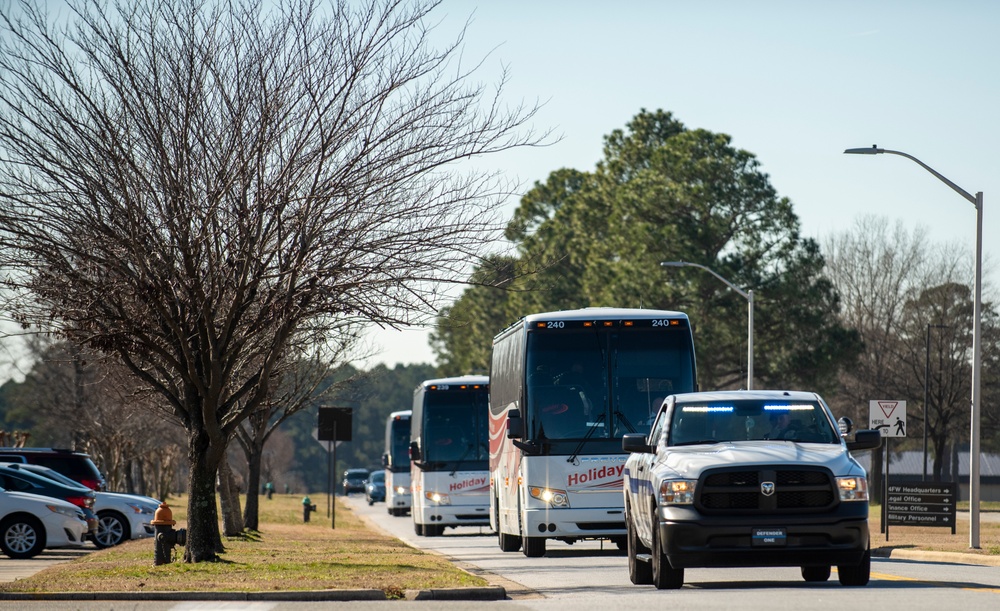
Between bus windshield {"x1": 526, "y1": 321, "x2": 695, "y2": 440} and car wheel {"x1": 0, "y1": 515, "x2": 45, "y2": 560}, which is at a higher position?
bus windshield {"x1": 526, "y1": 321, "x2": 695, "y2": 440}

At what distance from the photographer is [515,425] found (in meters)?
22.8

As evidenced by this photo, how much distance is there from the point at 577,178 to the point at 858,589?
7349 centimetres

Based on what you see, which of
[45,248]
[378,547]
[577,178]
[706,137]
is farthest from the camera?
[577,178]

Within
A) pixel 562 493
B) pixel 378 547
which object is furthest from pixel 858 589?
pixel 378 547

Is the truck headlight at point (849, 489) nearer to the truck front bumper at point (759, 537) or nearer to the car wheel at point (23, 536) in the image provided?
the truck front bumper at point (759, 537)

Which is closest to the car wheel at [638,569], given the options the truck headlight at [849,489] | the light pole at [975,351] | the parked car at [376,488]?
the truck headlight at [849,489]

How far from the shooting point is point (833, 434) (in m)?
15.9

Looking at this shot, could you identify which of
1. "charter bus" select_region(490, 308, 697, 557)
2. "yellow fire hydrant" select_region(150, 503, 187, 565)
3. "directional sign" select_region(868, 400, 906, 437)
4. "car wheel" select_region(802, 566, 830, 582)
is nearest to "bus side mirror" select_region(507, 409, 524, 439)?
"charter bus" select_region(490, 308, 697, 557)

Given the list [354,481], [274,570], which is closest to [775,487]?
[274,570]

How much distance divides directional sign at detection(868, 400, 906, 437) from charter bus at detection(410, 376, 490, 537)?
373 inches

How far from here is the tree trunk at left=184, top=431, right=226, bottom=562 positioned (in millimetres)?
21531

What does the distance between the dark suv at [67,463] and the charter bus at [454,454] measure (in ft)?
25.2

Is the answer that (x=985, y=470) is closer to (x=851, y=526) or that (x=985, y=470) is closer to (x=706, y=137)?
(x=706, y=137)

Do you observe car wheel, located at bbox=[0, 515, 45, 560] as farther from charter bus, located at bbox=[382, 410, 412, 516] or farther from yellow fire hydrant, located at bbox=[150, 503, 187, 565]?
charter bus, located at bbox=[382, 410, 412, 516]
